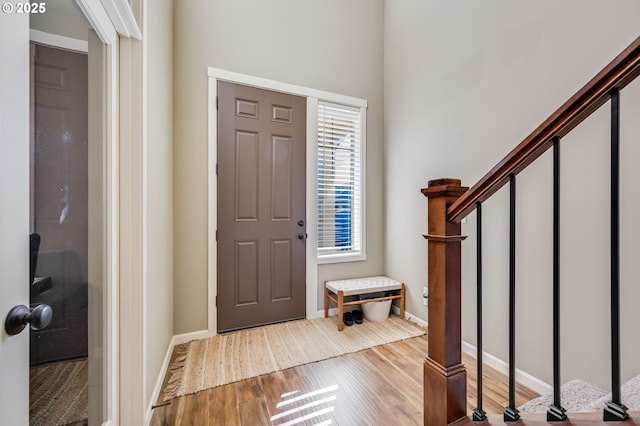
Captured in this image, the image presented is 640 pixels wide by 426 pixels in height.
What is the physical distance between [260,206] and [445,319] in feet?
6.62

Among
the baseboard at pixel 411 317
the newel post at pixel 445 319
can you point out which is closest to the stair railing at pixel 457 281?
the newel post at pixel 445 319

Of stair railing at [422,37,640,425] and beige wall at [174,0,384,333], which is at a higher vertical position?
beige wall at [174,0,384,333]

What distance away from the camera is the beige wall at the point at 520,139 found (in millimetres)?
1454

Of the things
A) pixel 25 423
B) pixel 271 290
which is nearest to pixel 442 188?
pixel 25 423

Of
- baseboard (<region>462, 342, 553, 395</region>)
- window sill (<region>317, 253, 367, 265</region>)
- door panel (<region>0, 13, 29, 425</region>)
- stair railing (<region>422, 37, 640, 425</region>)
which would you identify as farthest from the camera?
window sill (<region>317, 253, 367, 265</region>)

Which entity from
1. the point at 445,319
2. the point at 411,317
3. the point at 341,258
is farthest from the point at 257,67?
the point at 411,317

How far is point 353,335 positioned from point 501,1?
2904 millimetres

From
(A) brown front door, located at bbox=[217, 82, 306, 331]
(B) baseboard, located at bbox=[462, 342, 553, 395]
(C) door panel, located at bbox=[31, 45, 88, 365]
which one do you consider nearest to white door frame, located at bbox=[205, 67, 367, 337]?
(A) brown front door, located at bbox=[217, 82, 306, 331]

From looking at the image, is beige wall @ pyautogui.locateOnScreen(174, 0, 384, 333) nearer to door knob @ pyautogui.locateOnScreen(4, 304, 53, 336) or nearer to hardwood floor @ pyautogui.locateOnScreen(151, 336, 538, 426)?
hardwood floor @ pyautogui.locateOnScreen(151, 336, 538, 426)

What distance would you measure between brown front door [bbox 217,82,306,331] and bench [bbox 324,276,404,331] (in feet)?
0.98

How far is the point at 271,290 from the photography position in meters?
2.74

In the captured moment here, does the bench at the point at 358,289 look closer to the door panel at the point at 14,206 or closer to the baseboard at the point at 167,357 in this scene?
the baseboard at the point at 167,357

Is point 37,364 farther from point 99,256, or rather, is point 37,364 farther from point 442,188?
point 442,188

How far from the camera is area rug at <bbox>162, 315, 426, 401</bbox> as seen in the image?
190cm
